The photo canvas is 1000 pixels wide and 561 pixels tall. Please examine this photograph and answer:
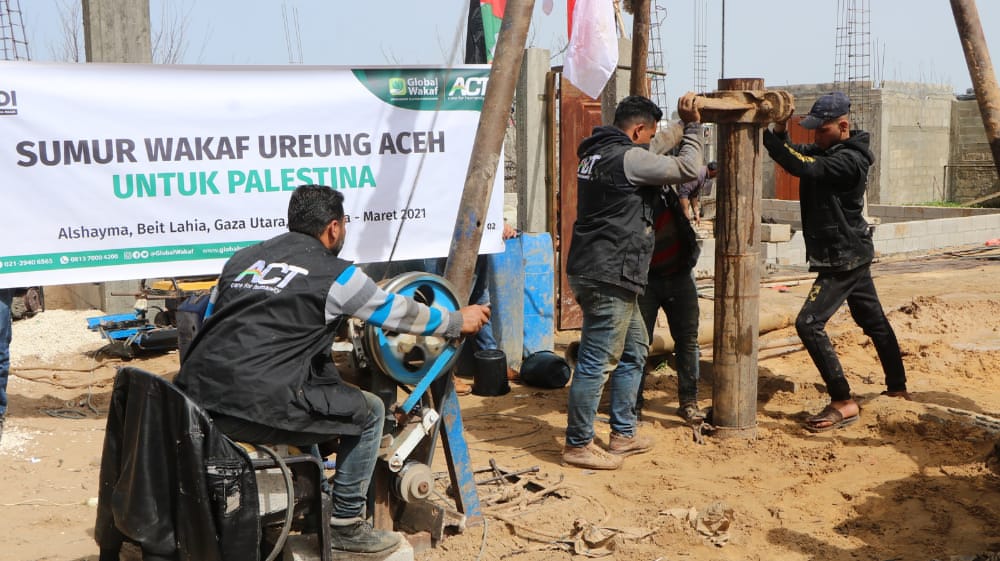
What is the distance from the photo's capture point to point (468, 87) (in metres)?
7.11

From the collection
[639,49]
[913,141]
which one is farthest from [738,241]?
[913,141]

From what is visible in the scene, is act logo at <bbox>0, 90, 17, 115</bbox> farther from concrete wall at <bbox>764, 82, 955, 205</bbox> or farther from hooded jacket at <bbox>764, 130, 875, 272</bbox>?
concrete wall at <bbox>764, 82, 955, 205</bbox>

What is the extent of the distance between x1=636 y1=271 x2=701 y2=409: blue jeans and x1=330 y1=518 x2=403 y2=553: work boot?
293cm

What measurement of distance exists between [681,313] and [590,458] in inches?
51.4

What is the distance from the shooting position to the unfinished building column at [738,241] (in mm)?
5945

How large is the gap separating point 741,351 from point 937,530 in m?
1.74

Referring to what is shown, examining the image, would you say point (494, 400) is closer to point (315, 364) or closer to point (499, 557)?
point (499, 557)

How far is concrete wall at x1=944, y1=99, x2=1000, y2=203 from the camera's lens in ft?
88.9

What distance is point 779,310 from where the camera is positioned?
9.23 metres

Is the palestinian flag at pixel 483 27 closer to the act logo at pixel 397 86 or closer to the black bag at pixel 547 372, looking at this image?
the act logo at pixel 397 86

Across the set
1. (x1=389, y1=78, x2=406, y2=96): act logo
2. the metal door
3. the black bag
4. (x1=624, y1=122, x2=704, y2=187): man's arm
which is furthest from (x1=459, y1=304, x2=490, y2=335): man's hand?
the metal door

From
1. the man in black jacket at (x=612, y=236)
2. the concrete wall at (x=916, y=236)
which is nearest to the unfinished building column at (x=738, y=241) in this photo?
the man in black jacket at (x=612, y=236)

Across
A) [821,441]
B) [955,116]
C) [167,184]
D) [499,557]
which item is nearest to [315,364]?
[499,557]

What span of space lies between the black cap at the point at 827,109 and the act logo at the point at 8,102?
4946mm
